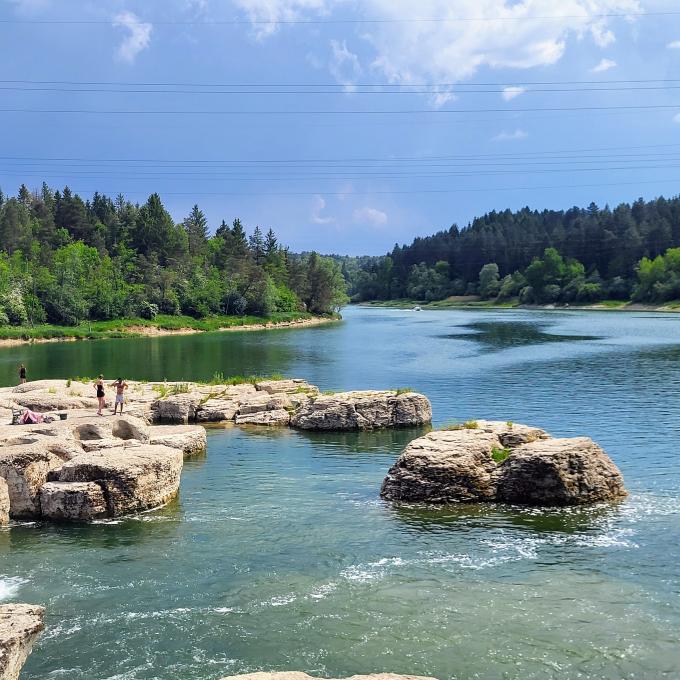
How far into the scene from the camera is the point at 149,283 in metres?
157

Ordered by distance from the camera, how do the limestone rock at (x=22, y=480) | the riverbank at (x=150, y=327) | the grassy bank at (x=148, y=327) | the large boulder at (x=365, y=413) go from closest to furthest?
the limestone rock at (x=22, y=480) < the large boulder at (x=365, y=413) < the riverbank at (x=150, y=327) < the grassy bank at (x=148, y=327)

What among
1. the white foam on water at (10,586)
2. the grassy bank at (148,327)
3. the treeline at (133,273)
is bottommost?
the white foam on water at (10,586)

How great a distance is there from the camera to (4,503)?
80.0ft

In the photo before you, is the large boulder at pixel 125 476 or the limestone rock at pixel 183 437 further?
the limestone rock at pixel 183 437

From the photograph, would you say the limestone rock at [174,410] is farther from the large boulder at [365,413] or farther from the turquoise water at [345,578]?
the turquoise water at [345,578]

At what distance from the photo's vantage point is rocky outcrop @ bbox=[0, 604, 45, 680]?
1391 cm

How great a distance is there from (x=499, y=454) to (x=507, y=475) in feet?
5.31

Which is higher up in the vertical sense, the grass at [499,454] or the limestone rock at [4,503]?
the grass at [499,454]

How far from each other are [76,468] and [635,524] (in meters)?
19.1

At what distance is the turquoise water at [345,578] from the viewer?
15352 mm

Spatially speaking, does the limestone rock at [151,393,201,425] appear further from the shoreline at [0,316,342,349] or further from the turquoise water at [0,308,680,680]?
the shoreline at [0,316,342,349]

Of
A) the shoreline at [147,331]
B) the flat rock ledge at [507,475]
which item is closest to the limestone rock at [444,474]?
the flat rock ledge at [507,475]

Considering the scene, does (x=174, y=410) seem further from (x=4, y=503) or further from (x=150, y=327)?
(x=150, y=327)

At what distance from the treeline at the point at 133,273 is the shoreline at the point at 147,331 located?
708 cm
